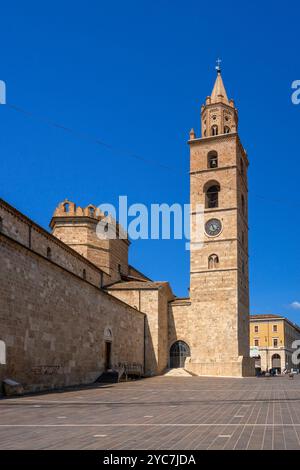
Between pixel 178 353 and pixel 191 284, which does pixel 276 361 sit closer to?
pixel 178 353

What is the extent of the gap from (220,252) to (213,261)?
2.96ft

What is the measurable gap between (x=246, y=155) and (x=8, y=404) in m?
35.4

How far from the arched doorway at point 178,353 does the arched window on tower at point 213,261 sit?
21.5 feet

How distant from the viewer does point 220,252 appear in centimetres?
3978

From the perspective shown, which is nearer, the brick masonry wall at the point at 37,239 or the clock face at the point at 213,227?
the brick masonry wall at the point at 37,239

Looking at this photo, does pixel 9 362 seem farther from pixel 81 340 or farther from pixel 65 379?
pixel 81 340

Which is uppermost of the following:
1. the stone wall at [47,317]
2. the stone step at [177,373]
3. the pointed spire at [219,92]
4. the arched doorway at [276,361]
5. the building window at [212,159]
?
the pointed spire at [219,92]

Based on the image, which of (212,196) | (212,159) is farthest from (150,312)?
(212,159)

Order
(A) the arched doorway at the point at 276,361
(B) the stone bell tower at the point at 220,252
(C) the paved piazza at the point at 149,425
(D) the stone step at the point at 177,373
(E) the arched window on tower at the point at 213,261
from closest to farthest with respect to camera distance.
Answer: (C) the paved piazza at the point at 149,425, (D) the stone step at the point at 177,373, (B) the stone bell tower at the point at 220,252, (E) the arched window on tower at the point at 213,261, (A) the arched doorway at the point at 276,361

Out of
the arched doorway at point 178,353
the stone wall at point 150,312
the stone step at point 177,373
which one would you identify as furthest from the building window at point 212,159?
the stone step at point 177,373

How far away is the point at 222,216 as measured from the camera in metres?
40.2

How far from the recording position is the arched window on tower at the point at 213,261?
131 feet

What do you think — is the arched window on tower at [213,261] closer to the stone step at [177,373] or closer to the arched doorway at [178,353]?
the arched doorway at [178,353]
